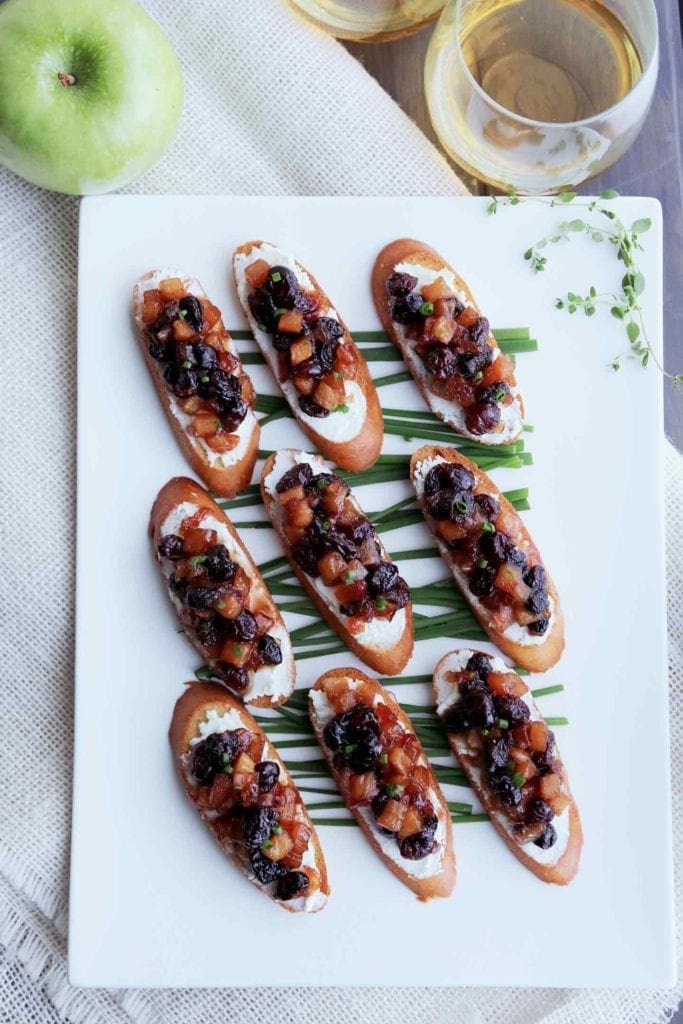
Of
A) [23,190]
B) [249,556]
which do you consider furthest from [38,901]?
[23,190]

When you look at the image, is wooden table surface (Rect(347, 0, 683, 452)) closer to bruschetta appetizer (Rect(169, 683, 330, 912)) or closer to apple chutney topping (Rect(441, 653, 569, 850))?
apple chutney topping (Rect(441, 653, 569, 850))

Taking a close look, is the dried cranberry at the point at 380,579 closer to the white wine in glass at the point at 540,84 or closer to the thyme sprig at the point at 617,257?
the thyme sprig at the point at 617,257

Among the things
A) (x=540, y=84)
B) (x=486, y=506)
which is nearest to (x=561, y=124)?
(x=540, y=84)

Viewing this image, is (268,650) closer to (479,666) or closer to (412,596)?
(412,596)

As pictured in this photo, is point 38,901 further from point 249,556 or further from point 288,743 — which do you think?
point 249,556

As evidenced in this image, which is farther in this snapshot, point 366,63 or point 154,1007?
point 366,63

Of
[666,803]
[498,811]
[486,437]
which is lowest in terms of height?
[666,803]

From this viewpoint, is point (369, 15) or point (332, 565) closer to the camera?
point (332, 565)

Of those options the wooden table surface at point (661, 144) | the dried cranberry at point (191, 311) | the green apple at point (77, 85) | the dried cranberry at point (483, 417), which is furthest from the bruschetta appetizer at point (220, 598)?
the wooden table surface at point (661, 144)

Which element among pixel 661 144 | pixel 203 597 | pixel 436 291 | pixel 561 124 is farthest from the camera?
pixel 661 144
